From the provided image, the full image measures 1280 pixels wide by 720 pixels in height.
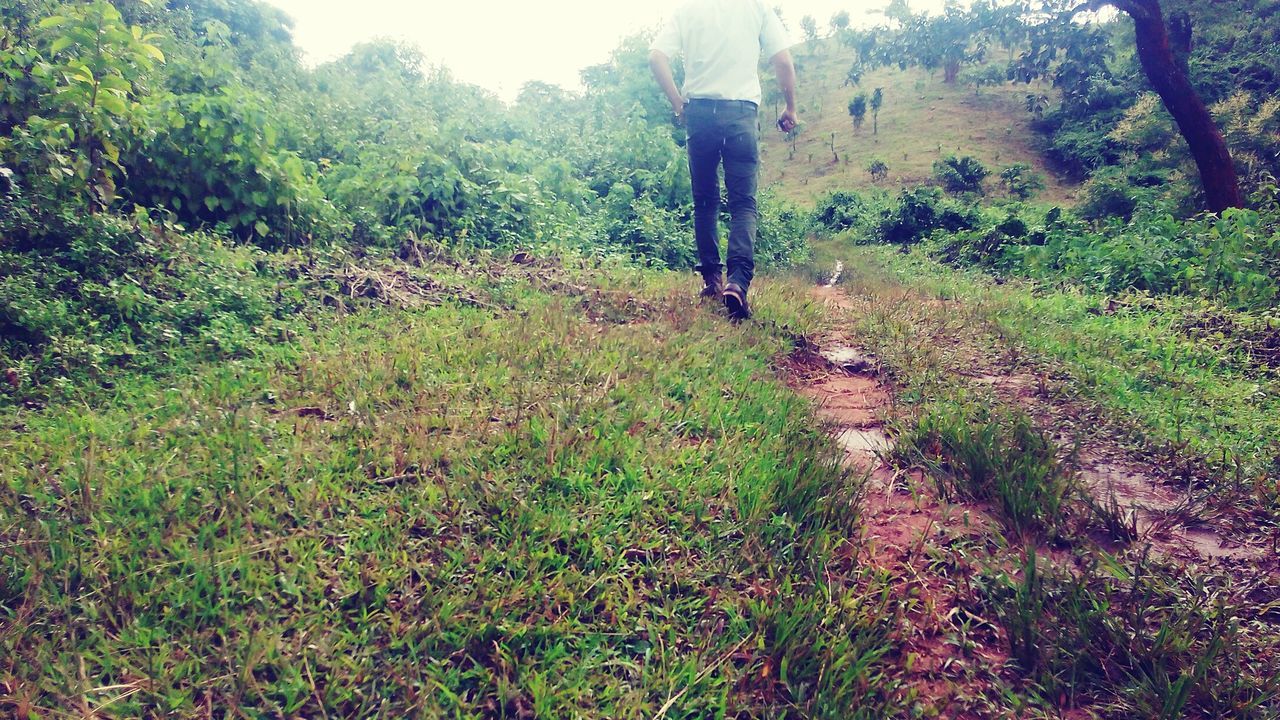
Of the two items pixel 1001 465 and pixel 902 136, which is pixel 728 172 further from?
pixel 902 136

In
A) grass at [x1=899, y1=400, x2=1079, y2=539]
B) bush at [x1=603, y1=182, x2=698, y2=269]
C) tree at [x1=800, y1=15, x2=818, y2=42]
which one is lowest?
grass at [x1=899, y1=400, x2=1079, y2=539]

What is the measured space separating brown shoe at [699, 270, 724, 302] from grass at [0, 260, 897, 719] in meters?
1.90

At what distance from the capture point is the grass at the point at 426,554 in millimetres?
1411

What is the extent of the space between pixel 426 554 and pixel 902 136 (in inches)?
1127

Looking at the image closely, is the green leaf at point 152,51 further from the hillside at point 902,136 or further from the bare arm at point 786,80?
the hillside at point 902,136

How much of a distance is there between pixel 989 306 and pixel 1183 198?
8.41 meters

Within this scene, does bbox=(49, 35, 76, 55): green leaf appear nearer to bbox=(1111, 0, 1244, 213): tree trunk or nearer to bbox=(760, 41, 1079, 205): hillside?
bbox=(1111, 0, 1244, 213): tree trunk

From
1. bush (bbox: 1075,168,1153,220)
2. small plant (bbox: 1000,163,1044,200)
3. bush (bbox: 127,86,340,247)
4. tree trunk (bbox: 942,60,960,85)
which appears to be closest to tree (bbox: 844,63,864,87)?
tree trunk (bbox: 942,60,960,85)

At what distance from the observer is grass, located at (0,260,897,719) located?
141 cm

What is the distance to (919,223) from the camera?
12070mm

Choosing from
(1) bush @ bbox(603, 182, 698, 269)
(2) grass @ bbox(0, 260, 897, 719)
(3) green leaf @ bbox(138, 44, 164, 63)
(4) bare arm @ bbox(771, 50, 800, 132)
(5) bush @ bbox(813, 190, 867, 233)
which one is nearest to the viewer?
(2) grass @ bbox(0, 260, 897, 719)

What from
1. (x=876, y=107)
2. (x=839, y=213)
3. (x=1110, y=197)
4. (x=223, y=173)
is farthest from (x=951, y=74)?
(x=223, y=173)

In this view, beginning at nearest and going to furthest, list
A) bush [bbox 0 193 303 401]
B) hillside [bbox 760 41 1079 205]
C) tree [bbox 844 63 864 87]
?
bush [bbox 0 193 303 401]
hillside [bbox 760 41 1079 205]
tree [bbox 844 63 864 87]

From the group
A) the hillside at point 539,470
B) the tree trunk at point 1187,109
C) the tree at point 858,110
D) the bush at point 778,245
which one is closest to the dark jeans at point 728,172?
the hillside at point 539,470
